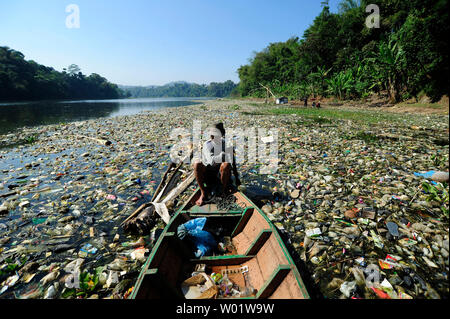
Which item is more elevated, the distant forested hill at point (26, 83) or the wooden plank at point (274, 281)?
the distant forested hill at point (26, 83)

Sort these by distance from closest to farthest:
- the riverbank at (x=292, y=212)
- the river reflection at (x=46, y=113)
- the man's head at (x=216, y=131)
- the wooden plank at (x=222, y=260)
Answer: the riverbank at (x=292, y=212) < the wooden plank at (x=222, y=260) < the man's head at (x=216, y=131) < the river reflection at (x=46, y=113)

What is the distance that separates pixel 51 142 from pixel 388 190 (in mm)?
16447

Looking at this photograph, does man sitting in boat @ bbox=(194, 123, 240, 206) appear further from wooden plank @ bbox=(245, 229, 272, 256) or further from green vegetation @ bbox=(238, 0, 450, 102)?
green vegetation @ bbox=(238, 0, 450, 102)

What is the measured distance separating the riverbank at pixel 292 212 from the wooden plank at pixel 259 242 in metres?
0.89

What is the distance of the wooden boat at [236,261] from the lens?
250cm

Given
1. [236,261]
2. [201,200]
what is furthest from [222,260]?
[201,200]

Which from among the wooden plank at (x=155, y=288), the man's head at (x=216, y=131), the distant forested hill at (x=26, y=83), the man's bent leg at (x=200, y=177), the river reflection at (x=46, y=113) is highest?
the distant forested hill at (x=26, y=83)

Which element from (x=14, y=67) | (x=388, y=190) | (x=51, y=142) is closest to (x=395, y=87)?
(x=388, y=190)

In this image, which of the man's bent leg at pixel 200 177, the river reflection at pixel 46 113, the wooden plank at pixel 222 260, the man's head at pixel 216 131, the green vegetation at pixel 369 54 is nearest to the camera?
the green vegetation at pixel 369 54

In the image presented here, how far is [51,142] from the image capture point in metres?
12.1

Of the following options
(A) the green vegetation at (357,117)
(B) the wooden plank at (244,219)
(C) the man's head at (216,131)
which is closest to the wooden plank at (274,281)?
(B) the wooden plank at (244,219)

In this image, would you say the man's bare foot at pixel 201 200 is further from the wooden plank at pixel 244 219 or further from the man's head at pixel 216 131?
the man's head at pixel 216 131
